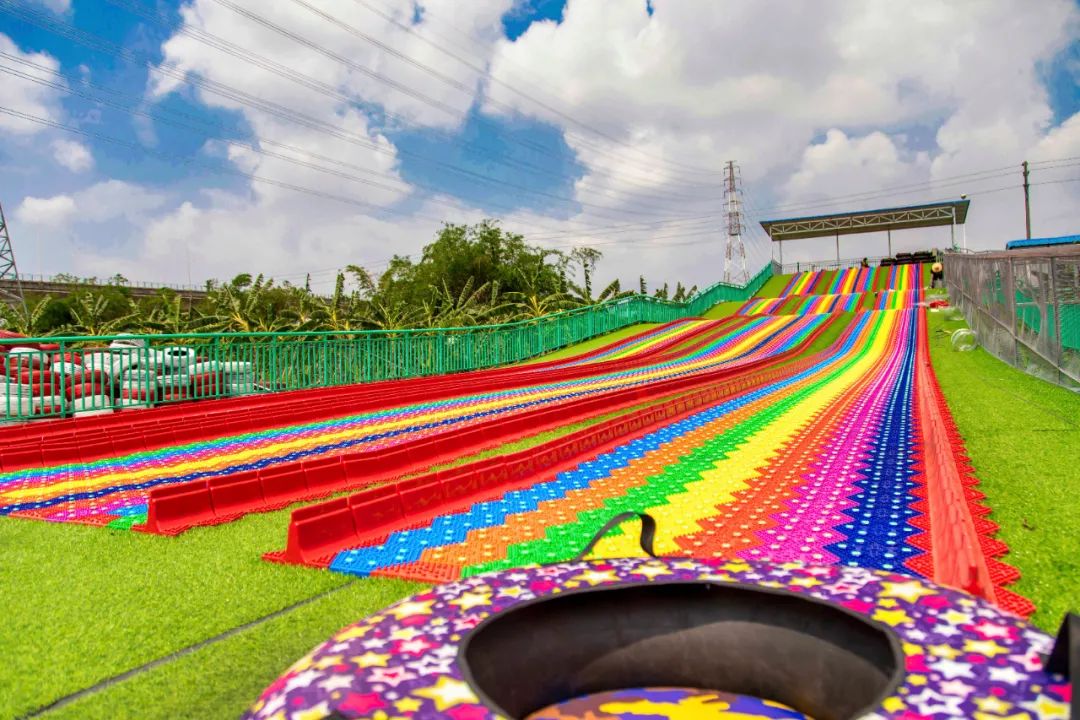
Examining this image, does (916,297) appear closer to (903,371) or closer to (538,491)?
(903,371)

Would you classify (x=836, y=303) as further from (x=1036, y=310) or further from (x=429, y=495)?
(x=429, y=495)

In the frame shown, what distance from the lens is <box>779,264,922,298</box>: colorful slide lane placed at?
38.6 m

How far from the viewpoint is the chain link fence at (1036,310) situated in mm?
8578

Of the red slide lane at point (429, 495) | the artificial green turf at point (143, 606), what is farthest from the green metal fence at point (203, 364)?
the red slide lane at point (429, 495)

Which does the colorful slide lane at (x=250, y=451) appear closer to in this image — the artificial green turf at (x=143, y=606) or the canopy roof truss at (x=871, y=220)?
the artificial green turf at (x=143, y=606)

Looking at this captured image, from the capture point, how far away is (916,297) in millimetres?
32031

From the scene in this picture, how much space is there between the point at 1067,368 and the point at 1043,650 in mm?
9112

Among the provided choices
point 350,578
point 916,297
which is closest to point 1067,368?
point 350,578

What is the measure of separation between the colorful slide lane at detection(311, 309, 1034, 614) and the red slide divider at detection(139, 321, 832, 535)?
1287mm

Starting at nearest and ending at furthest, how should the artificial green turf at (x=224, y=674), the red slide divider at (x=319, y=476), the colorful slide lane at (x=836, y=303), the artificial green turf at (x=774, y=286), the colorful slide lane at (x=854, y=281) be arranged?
the artificial green turf at (x=224, y=674) → the red slide divider at (x=319, y=476) → the colorful slide lane at (x=836, y=303) → the colorful slide lane at (x=854, y=281) → the artificial green turf at (x=774, y=286)

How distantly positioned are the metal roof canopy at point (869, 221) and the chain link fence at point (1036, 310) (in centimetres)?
4151

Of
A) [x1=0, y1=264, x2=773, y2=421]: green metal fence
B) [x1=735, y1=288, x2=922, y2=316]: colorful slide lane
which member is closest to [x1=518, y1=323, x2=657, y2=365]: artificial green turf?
[x1=0, y1=264, x2=773, y2=421]: green metal fence

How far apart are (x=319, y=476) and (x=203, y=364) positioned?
7425 millimetres

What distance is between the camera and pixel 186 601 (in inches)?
131
